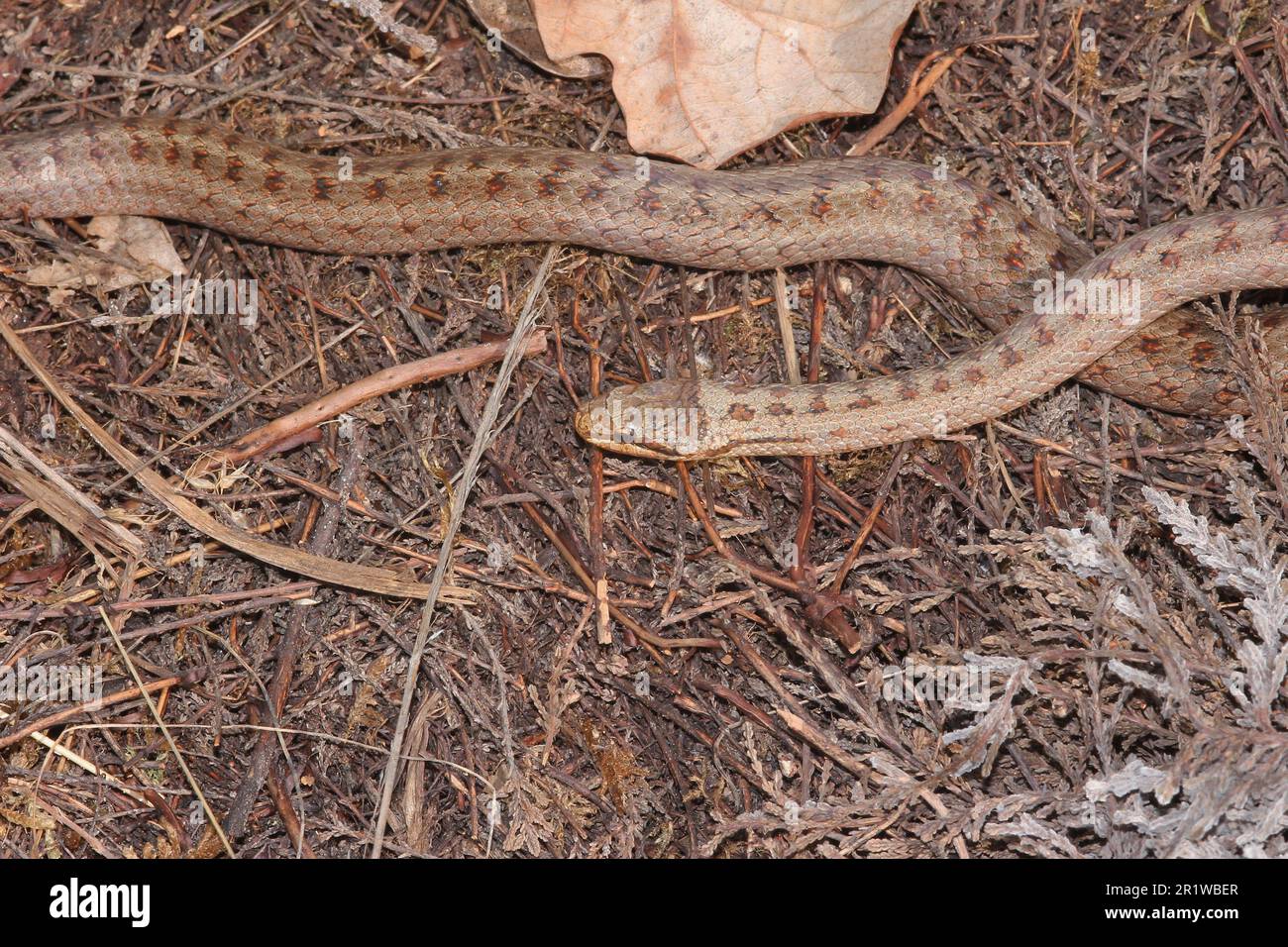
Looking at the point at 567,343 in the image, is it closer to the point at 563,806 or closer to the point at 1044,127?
the point at 563,806

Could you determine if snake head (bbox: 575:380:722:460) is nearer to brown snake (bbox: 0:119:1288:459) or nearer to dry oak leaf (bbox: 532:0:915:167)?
brown snake (bbox: 0:119:1288:459)

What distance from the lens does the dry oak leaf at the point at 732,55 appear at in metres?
5.33

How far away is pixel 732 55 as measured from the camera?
539 cm

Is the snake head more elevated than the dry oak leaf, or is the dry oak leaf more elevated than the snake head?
the dry oak leaf

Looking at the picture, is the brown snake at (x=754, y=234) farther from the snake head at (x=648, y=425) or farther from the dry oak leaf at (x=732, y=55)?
the dry oak leaf at (x=732, y=55)

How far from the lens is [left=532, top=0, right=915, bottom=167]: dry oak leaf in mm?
5328

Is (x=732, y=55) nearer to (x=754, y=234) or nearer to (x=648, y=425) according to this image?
(x=754, y=234)

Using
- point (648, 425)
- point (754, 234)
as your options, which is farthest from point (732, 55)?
point (648, 425)

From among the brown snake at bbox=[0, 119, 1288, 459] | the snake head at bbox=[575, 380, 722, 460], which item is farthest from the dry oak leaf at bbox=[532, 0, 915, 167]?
the snake head at bbox=[575, 380, 722, 460]

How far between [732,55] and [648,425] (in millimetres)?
1898

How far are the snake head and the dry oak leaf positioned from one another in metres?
1.38

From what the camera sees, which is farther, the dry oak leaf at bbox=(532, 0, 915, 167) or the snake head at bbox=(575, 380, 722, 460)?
the snake head at bbox=(575, 380, 722, 460)

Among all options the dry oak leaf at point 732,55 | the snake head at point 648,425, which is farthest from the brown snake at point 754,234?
the dry oak leaf at point 732,55

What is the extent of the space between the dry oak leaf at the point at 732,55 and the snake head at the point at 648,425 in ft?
4.52
